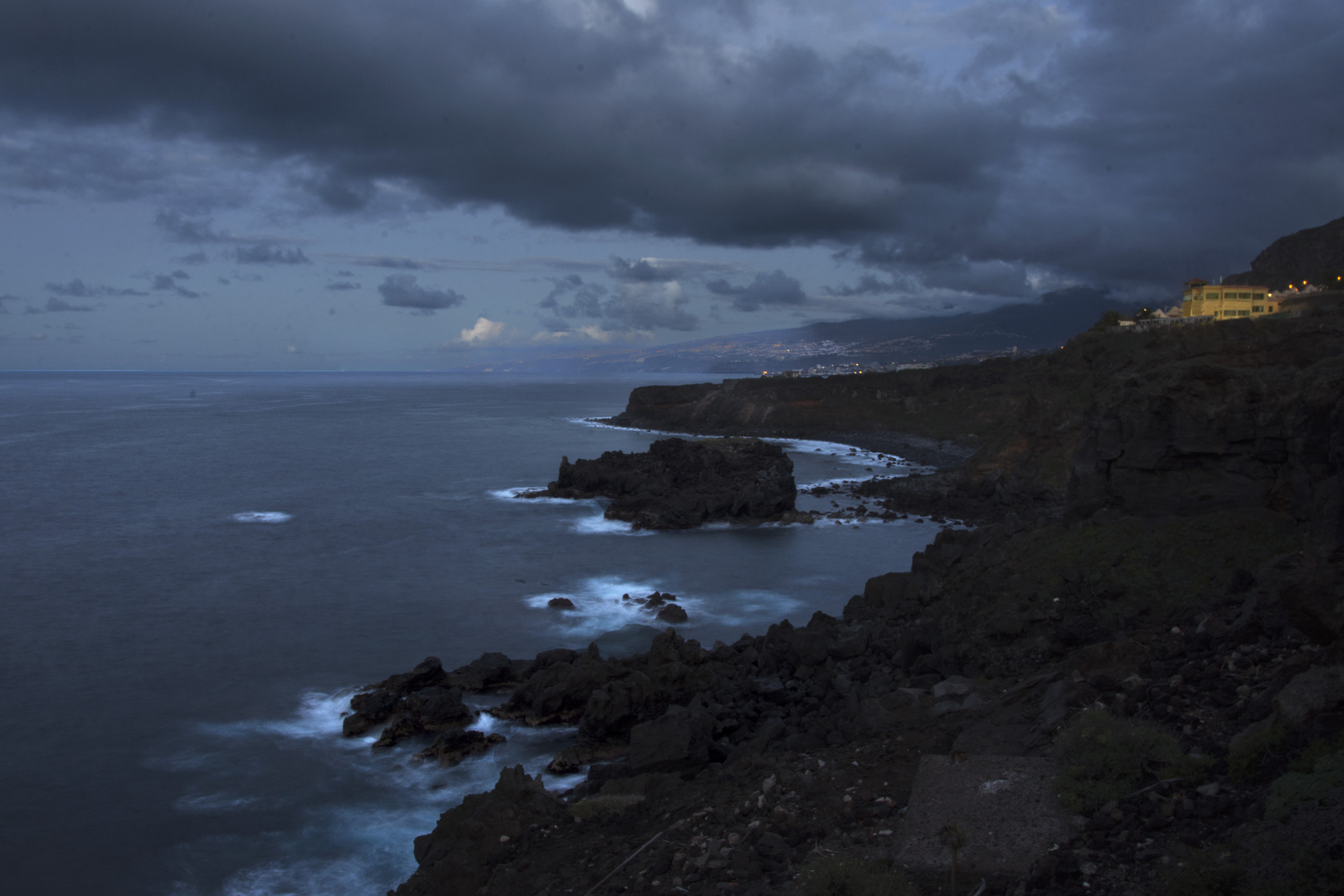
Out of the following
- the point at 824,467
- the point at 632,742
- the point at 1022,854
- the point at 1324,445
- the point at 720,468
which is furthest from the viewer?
the point at 824,467

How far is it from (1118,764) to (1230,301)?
7326 cm

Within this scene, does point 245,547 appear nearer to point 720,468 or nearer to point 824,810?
point 720,468

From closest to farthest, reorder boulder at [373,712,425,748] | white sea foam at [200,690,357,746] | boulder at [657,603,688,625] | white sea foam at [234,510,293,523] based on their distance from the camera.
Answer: boulder at [373,712,425,748] < white sea foam at [200,690,357,746] < boulder at [657,603,688,625] < white sea foam at [234,510,293,523]

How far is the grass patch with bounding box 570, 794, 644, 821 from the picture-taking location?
11547 millimetres

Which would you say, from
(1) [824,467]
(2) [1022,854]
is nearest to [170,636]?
(2) [1022,854]

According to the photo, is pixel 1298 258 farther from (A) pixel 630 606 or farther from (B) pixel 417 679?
(B) pixel 417 679

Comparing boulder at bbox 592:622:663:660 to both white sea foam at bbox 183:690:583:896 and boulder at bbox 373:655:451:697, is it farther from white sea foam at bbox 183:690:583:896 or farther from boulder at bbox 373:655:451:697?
white sea foam at bbox 183:690:583:896

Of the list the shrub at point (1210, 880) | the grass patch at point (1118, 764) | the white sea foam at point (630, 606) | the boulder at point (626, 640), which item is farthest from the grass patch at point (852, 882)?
the white sea foam at point (630, 606)

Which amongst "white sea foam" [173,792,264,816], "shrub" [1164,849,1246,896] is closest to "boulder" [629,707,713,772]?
"white sea foam" [173,792,264,816]

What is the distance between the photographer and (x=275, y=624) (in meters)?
27.5

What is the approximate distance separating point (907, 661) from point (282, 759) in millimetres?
13974

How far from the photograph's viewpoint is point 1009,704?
12039mm

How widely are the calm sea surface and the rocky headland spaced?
3047 mm

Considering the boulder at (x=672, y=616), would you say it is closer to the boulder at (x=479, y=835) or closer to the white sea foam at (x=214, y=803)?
the white sea foam at (x=214, y=803)
